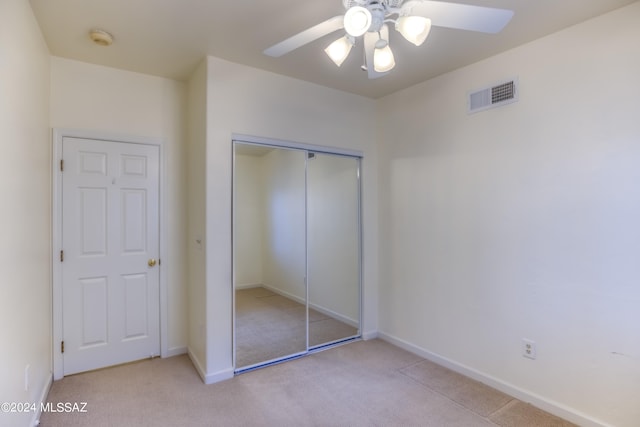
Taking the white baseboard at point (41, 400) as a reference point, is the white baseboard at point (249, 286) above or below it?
above

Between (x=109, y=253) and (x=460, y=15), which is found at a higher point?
(x=460, y=15)

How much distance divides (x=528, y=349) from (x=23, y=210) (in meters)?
3.42

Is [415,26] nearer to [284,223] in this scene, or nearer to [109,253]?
[284,223]

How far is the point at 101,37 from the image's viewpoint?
2.34 meters

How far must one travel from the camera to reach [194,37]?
2.40 meters

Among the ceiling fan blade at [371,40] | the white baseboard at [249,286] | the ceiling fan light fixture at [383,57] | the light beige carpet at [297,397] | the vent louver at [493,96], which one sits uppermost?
the vent louver at [493,96]

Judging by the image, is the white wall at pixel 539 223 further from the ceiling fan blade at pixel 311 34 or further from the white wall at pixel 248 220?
the ceiling fan blade at pixel 311 34

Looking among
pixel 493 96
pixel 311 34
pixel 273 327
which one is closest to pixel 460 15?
pixel 311 34

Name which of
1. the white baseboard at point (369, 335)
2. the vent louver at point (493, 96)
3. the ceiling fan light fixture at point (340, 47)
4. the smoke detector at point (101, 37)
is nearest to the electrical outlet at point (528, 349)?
the white baseboard at point (369, 335)

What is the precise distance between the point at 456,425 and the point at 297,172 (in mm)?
2337

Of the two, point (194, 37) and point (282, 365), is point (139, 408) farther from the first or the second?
point (194, 37)

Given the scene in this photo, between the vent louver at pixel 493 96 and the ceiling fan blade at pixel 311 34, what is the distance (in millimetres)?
1648

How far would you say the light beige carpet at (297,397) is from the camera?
2205 millimetres

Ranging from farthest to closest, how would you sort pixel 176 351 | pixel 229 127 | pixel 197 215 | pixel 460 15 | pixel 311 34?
pixel 176 351, pixel 197 215, pixel 229 127, pixel 311 34, pixel 460 15
